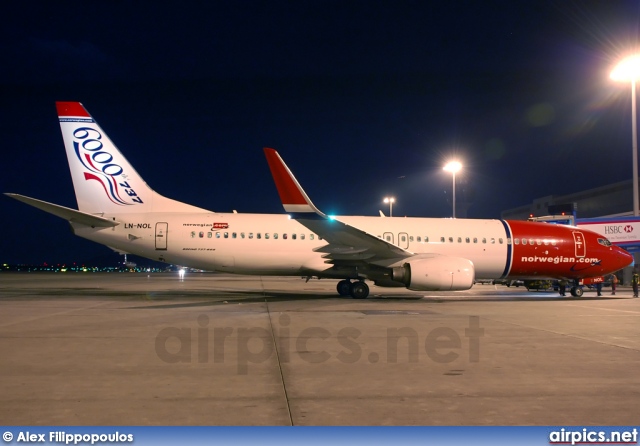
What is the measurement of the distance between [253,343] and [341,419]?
4269 millimetres

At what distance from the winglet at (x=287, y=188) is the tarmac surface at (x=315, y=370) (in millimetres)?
4644

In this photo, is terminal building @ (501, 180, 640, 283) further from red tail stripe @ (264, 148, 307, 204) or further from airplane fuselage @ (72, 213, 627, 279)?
red tail stripe @ (264, 148, 307, 204)

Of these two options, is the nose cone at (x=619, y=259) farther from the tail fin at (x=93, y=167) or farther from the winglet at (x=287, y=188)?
the tail fin at (x=93, y=167)

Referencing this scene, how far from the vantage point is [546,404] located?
204 inches

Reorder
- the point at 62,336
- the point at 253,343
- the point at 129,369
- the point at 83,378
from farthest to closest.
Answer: the point at 62,336
the point at 253,343
the point at 129,369
the point at 83,378

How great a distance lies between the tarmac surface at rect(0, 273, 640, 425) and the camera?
4.82 m

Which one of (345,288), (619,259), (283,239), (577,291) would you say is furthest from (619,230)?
(283,239)

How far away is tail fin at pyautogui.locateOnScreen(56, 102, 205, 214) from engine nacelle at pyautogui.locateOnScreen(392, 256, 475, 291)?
9.60 meters

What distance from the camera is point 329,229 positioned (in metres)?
17.3

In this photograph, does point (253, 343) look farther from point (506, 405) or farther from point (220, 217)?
point (220, 217)

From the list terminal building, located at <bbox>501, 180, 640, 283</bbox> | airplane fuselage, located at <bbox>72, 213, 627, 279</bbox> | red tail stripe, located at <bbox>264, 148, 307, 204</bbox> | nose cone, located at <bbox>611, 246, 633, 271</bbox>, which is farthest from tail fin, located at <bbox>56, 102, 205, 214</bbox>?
terminal building, located at <bbox>501, 180, 640, 283</bbox>

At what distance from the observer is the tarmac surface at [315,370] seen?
15.8 ft

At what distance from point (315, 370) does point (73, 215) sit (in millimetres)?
14031

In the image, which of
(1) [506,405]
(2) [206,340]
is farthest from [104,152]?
(1) [506,405]
